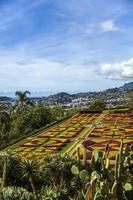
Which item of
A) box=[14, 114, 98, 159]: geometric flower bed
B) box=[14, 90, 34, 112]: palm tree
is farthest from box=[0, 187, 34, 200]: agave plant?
box=[14, 90, 34, 112]: palm tree

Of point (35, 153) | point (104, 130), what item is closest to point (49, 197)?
point (35, 153)

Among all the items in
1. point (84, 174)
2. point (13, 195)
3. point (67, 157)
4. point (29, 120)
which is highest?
point (84, 174)

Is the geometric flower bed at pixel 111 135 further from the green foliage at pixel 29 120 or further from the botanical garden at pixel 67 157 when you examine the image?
the green foliage at pixel 29 120

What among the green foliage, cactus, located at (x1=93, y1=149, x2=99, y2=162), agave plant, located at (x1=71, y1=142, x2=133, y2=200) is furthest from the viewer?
the green foliage

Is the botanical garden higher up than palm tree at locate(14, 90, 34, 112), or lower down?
lower down

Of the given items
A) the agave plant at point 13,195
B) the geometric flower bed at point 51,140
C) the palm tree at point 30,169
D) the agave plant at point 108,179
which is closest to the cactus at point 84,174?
the agave plant at point 108,179

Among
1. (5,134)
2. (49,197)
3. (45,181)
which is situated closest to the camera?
(49,197)

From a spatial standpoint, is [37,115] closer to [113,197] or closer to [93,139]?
[93,139]

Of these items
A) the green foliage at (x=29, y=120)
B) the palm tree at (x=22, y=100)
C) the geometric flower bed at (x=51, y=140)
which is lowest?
the geometric flower bed at (x=51, y=140)

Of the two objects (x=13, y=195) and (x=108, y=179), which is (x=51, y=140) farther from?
(x=108, y=179)

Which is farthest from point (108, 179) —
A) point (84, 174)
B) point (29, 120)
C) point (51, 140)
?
point (29, 120)

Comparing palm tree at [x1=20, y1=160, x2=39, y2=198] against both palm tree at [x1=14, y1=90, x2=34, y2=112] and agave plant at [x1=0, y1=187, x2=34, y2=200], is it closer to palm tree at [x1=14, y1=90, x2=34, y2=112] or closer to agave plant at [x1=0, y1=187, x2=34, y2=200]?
agave plant at [x1=0, y1=187, x2=34, y2=200]
